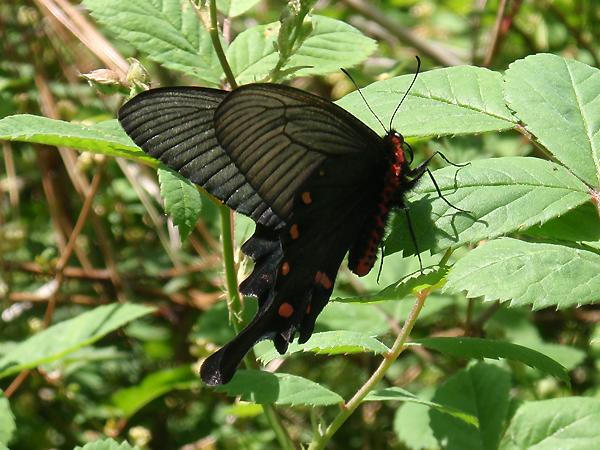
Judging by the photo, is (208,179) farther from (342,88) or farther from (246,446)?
(342,88)

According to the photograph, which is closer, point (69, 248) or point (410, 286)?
point (410, 286)

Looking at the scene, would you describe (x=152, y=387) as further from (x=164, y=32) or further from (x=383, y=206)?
(x=383, y=206)

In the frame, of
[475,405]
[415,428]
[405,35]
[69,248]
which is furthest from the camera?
[405,35]

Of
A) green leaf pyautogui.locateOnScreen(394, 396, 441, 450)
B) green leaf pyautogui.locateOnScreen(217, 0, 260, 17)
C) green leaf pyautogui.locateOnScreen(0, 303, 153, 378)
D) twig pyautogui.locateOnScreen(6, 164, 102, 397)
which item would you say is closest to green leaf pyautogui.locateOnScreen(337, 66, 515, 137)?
green leaf pyautogui.locateOnScreen(217, 0, 260, 17)

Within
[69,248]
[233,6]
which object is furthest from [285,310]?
[69,248]

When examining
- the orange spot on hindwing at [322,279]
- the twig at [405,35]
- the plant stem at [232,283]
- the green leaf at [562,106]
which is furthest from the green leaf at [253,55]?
the twig at [405,35]

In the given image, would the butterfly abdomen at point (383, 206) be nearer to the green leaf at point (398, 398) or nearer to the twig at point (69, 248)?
the green leaf at point (398, 398)

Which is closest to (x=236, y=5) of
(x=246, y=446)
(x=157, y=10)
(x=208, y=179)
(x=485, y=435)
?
(x=157, y=10)

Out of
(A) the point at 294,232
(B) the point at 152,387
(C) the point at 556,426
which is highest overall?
(A) the point at 294,232

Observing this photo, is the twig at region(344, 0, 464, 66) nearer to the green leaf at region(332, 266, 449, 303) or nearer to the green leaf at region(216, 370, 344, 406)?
the green leaf at region(216, 370, 344, 406)
